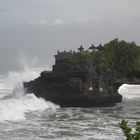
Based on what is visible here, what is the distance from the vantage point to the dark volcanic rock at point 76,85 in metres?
37.4

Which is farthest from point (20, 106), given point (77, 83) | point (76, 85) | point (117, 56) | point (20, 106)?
point (117, 56)

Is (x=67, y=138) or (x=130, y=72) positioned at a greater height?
(x=130, y=72)

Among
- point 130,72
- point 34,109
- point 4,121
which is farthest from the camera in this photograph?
point 130,72

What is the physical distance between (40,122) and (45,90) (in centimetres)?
1390

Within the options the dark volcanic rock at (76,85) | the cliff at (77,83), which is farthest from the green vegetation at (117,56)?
the dark volcanic rock at (76,85)

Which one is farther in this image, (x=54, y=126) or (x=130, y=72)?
(x=130, y=72)

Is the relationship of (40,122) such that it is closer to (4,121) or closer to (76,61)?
(4,121)

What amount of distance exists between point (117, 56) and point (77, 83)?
933cm

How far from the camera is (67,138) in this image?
64.2 feet

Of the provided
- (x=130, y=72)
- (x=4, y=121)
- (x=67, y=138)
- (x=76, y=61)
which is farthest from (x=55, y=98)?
(x=67, y=138)

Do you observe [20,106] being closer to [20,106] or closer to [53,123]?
[20,106]

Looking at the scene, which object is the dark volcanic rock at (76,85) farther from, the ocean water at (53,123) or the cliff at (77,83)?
the ocean water at (53,123)

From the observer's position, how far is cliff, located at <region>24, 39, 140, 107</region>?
37.4 metres

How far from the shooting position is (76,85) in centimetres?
3772
